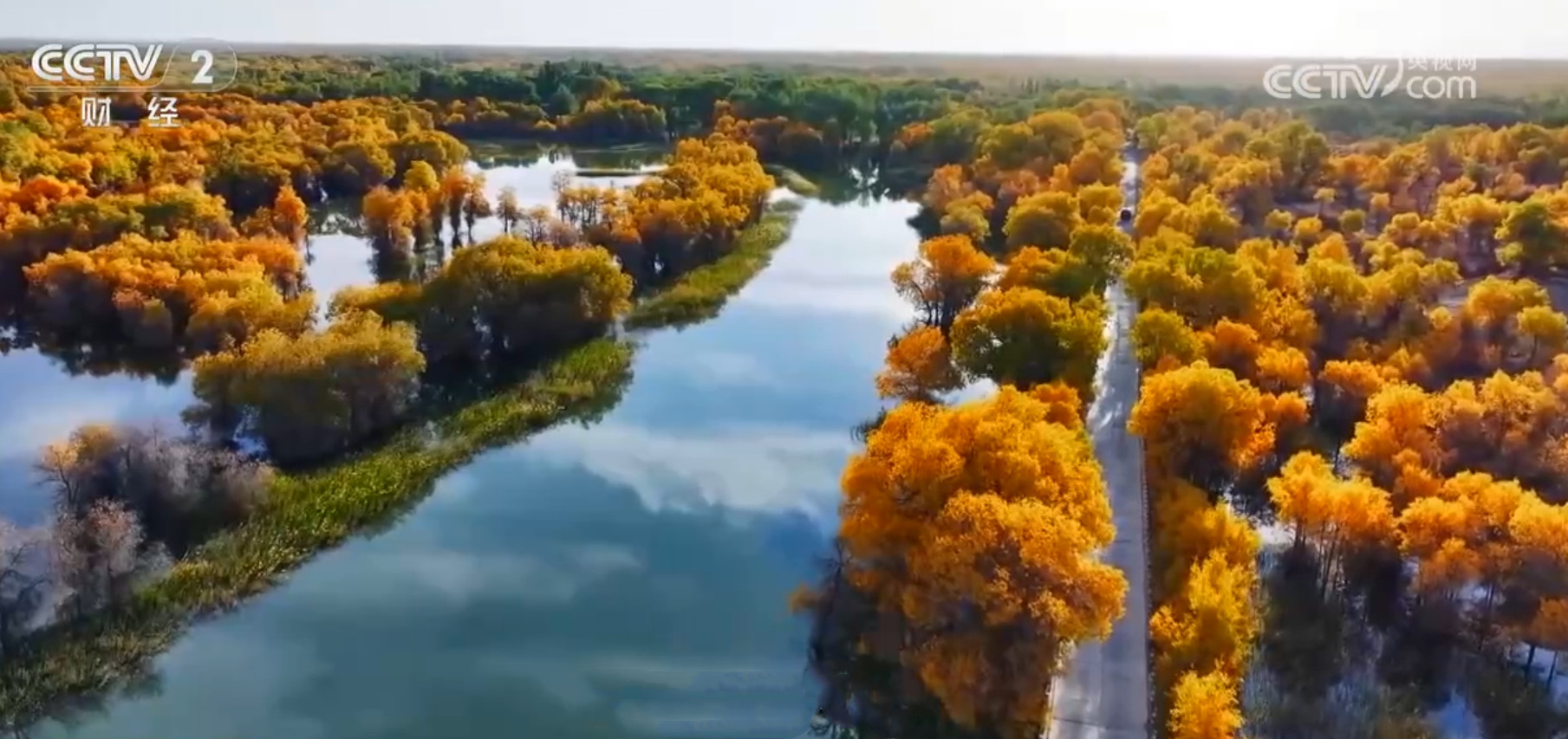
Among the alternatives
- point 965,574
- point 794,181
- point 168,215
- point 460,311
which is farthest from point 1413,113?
point 168,215

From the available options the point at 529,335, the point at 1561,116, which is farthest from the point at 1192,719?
the point at 1561,116

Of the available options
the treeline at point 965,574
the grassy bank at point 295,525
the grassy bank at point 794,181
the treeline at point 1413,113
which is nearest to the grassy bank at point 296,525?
the grassy bank at point 295,525

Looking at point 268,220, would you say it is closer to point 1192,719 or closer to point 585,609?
point 585,609

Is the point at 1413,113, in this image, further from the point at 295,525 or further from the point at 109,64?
the point at 109,64

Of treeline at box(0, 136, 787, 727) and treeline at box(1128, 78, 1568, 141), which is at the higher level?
treeline at box(1128, 78, 1568, 141)

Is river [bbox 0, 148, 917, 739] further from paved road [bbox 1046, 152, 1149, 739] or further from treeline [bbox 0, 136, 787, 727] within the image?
paved road [bbox 1046, 152, 1149, 739]

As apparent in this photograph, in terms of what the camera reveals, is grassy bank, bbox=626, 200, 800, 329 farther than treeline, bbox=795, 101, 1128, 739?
Yes

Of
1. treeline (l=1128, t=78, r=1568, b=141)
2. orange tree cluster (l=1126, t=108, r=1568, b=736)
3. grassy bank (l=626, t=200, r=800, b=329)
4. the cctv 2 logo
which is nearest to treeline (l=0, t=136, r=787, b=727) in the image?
grassy bank (l=626, t=200, r=800, b=329)
